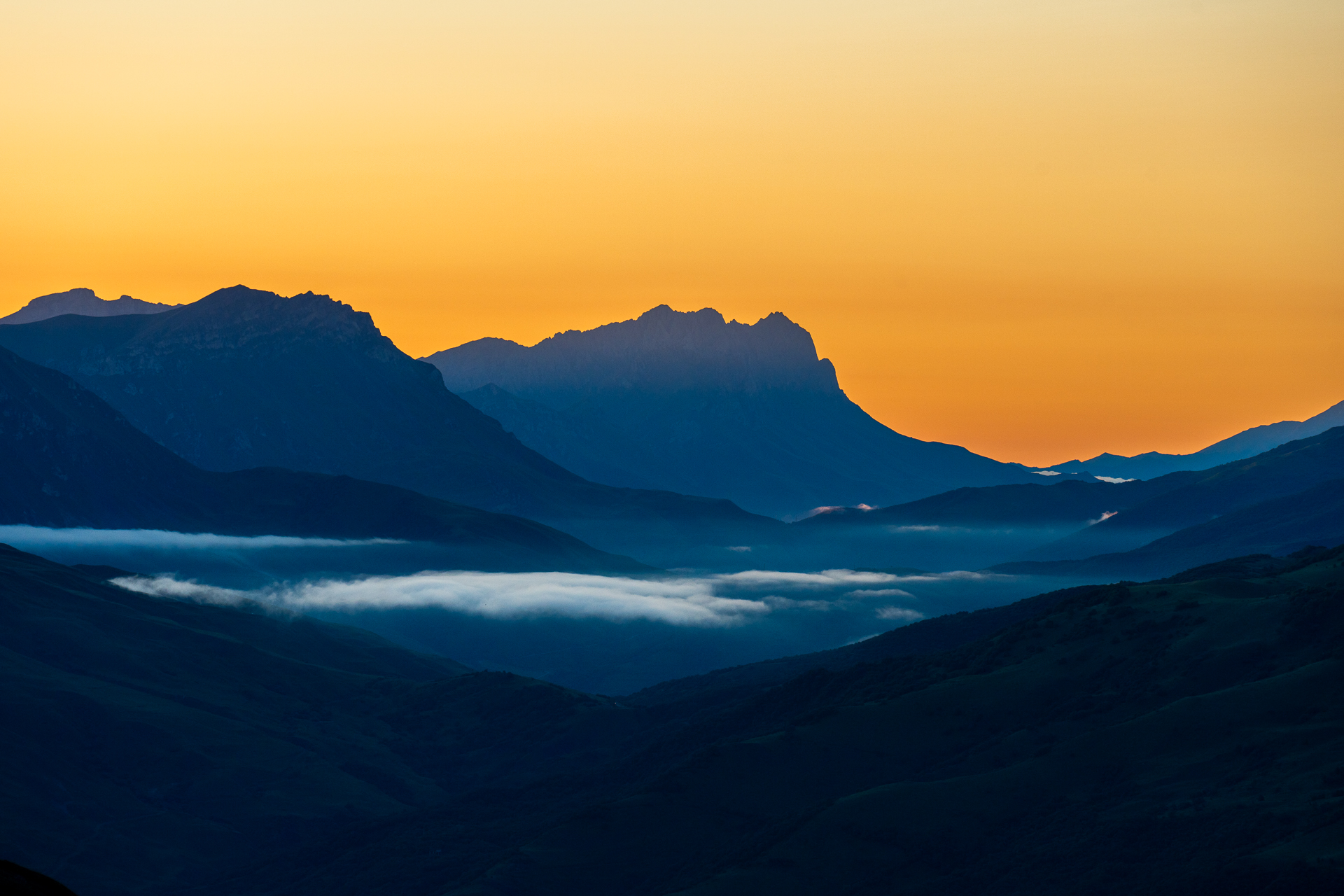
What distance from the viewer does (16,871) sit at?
5719cm

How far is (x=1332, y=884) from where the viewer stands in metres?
173

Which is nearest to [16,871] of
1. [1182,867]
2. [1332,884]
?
[1332,884]

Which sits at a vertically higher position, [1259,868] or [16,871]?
[16,871]

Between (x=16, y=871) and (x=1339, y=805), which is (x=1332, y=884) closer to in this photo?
(x=1339, y=805)

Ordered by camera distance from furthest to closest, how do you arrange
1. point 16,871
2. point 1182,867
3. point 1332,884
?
1. point 1182,867
2. point 1332,884
3. point 16,871

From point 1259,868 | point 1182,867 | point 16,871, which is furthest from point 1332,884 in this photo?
point 16,871

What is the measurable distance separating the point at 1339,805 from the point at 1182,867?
66.5ft

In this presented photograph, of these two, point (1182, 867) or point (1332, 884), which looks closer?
point (1332, 884)

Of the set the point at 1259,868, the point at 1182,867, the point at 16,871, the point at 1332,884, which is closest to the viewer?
the point at 16,871

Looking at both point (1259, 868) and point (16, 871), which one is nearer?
point (16, 871)

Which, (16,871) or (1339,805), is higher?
(16,871)

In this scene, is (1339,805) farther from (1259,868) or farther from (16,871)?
(16,871)

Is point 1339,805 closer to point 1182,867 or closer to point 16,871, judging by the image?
point 1182,867

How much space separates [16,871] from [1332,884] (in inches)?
6053
